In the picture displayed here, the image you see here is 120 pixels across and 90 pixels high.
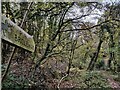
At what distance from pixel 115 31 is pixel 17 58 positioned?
1682 millimetres

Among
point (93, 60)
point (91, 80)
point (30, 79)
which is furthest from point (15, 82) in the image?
point (93, 60)

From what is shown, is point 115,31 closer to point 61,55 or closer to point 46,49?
point 61,55

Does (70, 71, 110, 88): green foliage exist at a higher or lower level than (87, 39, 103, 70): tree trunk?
lower

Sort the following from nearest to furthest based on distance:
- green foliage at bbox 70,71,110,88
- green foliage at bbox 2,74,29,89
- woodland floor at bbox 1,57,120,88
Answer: green foliage at bbox 2,74,29,89 → woodland floor at bbox 1,57,120,88 → green foliage at bbox 70,71,110,88

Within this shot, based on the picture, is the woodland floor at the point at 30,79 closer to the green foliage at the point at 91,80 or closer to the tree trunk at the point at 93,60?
the green foliage at the point at 91,80

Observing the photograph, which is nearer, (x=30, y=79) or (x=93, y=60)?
(x=30, y=79)

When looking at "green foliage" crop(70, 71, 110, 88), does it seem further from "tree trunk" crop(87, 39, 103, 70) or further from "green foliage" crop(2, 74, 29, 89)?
"green foliage" crop(2, 74, 29, 89)

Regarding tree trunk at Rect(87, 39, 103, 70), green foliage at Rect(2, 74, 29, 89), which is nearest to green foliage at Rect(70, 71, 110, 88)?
tree trunk at Rect(87, 39, 103, 70)

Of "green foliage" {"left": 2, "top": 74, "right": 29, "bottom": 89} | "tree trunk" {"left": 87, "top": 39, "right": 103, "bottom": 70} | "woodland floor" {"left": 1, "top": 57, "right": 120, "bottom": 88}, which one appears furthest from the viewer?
"tree trunk" {"left": 87, "top": 39, "right": 103, "bottom": 70}

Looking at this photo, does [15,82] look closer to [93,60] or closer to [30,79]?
[30,79]

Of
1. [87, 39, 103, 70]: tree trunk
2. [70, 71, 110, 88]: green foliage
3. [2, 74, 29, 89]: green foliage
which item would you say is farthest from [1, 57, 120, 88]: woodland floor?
[87, 39, 103, 70]: tree trunk

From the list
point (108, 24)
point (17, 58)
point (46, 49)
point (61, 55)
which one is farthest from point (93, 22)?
point (17, 58)

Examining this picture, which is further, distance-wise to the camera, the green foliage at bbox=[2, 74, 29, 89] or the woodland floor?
the woodland floor

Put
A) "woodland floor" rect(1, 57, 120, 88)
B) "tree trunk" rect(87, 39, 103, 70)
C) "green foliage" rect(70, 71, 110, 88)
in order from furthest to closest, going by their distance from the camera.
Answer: "tree trunk" rect(87, 39, 103, 70) < "green foliage" rect(70, 71, 110, 88) < "woodland floor" rect(1, 57, 120, 88)
